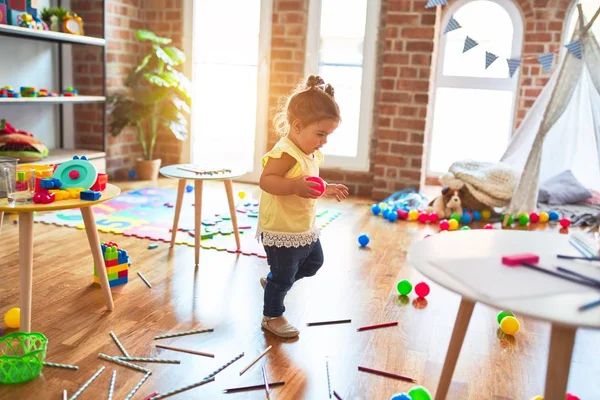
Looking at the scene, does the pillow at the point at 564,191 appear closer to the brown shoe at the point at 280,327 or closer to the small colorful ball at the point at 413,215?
the small colorful ball at the point at 413,215

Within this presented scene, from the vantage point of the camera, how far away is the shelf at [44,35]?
141 inches

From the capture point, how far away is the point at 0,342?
1771 millimetres

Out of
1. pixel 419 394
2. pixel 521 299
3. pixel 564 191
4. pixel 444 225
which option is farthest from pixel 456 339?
pixel 564 191

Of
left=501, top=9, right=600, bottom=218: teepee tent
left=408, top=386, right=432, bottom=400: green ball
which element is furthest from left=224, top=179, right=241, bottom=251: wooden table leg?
left=501, top=9, right=600, bottom=218: teepee tent

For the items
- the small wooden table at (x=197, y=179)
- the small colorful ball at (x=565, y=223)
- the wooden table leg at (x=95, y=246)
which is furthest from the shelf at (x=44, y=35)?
the small colorful ball at (x=565, y=223)

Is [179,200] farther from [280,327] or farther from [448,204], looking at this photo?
[448,204]

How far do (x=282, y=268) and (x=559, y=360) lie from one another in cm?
107

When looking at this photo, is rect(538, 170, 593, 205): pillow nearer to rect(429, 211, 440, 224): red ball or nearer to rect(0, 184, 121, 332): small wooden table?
rect(429, 211, 440, 224): red ball

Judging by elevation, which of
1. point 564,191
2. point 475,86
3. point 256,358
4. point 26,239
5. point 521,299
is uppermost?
point 475,86

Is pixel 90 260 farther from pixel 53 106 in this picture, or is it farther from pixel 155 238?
pixel 53 106

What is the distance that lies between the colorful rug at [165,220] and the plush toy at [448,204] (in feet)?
2.27

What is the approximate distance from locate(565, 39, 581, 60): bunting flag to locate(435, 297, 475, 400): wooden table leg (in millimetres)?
2900

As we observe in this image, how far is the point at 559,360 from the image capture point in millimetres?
1119

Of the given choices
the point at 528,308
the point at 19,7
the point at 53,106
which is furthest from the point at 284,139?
the point at 53,106
